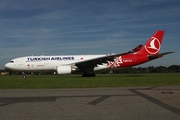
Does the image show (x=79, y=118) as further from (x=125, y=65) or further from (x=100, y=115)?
(x=125, y=65)

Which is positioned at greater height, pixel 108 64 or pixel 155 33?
pixel 155 33

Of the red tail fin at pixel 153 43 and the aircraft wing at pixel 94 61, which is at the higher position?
the red tail fin at pixel 153 43

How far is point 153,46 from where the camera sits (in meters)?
33.5

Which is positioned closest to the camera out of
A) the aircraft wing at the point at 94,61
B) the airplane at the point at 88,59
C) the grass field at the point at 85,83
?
the grass field at the point at 85,83

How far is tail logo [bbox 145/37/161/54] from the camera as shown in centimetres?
3347

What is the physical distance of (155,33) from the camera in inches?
1321

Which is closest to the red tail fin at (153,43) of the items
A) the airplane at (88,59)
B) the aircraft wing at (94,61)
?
the airplane at (88,59)

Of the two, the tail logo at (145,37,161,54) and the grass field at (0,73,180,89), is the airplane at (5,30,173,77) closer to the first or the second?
the tail logo at (145,37,161,54)

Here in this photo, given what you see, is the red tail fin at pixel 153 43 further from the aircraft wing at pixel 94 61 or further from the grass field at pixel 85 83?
the grass field at pixel 85 83

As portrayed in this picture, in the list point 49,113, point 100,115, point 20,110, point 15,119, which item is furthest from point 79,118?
point 20,110

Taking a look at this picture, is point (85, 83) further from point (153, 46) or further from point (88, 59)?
point (153, 46)

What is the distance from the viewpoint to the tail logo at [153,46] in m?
33.5

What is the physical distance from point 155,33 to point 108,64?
827 centimetres

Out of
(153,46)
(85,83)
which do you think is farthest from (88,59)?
(85,83)
